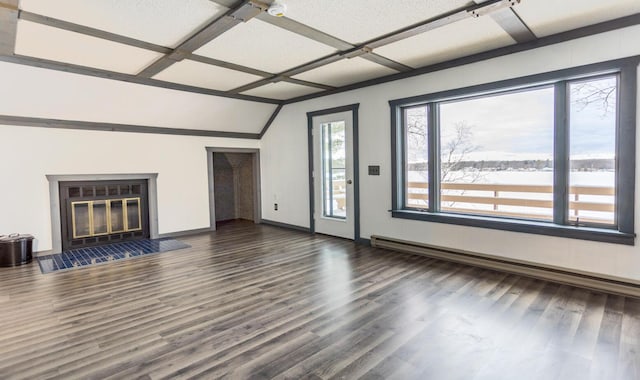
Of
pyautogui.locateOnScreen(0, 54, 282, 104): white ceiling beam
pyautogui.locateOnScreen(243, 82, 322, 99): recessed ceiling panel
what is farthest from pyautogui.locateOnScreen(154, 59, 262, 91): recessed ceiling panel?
pyautogui.locateOnScreen(243, 82, 322, 99): recessed ceiling panel

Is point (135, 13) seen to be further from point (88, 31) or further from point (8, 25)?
point (8, 25)

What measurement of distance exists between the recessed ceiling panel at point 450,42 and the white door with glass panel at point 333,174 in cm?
157

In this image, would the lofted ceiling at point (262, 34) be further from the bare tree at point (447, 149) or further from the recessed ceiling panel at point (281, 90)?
the bare tree at point (447, 149)

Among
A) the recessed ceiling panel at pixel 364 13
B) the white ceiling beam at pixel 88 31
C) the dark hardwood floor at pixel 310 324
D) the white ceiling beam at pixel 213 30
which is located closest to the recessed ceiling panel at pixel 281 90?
the white ceiling beam at pixel 213 30

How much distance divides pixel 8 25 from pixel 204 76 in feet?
6.52

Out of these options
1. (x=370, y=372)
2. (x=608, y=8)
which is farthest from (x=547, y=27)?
(x=370, y=372)

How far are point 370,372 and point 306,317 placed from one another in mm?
843

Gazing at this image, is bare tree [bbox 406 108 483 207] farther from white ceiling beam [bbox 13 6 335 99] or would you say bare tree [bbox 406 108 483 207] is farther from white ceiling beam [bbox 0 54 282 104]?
white ceiling beam [bbox 0 54 282 104]

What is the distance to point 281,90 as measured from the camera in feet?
18.2

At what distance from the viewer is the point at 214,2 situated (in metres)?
2.56

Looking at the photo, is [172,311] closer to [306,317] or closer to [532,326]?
[306,317]

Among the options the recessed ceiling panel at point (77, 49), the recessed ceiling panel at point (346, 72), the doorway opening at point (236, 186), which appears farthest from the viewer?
the doorway opening at point (236, 186)

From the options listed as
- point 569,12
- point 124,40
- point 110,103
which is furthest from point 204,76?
point 569,12

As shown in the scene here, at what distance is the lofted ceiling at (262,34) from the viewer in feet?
8.80
